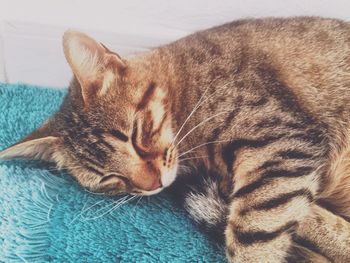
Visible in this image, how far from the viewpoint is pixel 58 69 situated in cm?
194

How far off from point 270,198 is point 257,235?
89mm

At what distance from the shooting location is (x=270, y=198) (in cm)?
124

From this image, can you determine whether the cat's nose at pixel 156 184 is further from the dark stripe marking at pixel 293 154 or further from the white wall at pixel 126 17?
the white wall at pixel 126 17

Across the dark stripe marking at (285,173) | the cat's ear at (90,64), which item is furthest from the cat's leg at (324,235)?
the cat's ear at (90,64)

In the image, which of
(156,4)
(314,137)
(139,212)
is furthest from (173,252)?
(156,4)

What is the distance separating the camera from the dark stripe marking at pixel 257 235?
123 cm

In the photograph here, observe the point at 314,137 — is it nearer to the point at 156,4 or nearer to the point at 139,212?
the point at 139,212

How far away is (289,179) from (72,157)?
54 centimetres

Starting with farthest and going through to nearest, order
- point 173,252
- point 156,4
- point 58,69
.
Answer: point 58,69
point 156,4
point 173,252

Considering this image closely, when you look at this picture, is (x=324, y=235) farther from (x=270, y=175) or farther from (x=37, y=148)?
(x=37, y=148)

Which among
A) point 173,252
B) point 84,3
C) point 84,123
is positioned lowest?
point 173,252

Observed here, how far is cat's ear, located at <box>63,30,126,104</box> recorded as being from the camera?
4.19ft

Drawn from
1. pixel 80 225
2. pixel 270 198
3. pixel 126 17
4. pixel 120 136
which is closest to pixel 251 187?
pixel 270 198

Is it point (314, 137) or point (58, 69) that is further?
point (58, 69)
